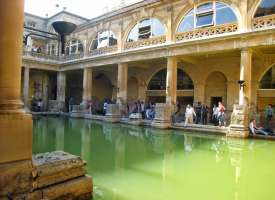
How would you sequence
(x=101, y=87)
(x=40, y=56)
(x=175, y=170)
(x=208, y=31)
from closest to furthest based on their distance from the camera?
(x=175, y=170), (x=208, y=31), (x=40, y=56), (x=101, y=87)

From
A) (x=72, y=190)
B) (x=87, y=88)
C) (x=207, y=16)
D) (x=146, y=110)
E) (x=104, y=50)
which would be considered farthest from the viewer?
(x=87, y=88)

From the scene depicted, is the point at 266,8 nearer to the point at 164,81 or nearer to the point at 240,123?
the point at 240,123

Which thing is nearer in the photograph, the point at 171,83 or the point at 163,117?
the point at 163,117

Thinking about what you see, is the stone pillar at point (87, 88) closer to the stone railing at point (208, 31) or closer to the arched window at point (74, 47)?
the arched window at point (74, 47)

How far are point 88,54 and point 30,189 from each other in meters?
22.3

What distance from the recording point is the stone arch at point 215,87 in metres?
20.9

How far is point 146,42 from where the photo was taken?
1948 cm

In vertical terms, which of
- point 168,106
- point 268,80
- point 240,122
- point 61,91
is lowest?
point 240,122

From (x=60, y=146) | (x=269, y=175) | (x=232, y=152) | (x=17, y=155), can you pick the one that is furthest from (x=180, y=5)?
(x=17, y=155)

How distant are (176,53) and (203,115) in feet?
15.7

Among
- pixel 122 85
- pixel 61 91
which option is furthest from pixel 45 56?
pixel 122 85

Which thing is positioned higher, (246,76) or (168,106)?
(246,76)

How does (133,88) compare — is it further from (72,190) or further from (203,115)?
(72,190)

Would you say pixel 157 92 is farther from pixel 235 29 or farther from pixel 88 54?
pixel 235 29
